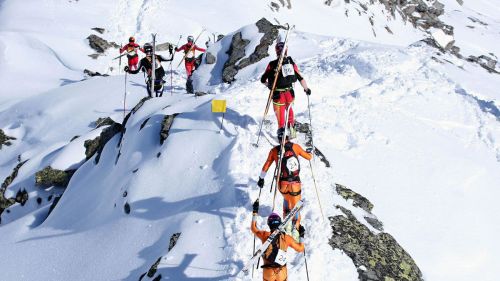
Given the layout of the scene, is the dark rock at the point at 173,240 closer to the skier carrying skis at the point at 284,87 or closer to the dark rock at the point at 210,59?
the skier carrying skis at the point at 284,87

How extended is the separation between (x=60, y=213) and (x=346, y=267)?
7.96 m

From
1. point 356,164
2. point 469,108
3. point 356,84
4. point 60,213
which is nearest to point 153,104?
point 60,213

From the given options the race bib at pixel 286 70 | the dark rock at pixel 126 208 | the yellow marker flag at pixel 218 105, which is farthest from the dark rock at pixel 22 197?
the race bib at pixel 286 70

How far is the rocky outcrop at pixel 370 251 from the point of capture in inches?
319

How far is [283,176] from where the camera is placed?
27.5ft

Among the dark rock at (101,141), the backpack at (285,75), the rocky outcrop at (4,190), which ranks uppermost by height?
the backpack at (285,75)

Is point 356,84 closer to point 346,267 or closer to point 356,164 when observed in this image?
point 356,164

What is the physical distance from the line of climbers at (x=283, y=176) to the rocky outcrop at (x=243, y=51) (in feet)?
33.9

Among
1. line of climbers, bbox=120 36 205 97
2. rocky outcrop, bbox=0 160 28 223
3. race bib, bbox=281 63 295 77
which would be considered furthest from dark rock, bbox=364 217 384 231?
rocky outcrop, bbox=0 160 28 223

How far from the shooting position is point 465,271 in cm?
1049

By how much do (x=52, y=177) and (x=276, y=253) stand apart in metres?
10.1

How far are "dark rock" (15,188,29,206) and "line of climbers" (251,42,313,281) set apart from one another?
875 centimetres

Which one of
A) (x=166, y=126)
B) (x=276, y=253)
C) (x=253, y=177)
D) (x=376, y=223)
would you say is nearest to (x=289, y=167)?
(x=253, y=177)

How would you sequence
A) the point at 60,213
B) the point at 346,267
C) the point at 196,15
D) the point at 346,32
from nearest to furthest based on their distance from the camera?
the point at 346,267, the point at 60,213, the point at 196,15, the point at 346,32
